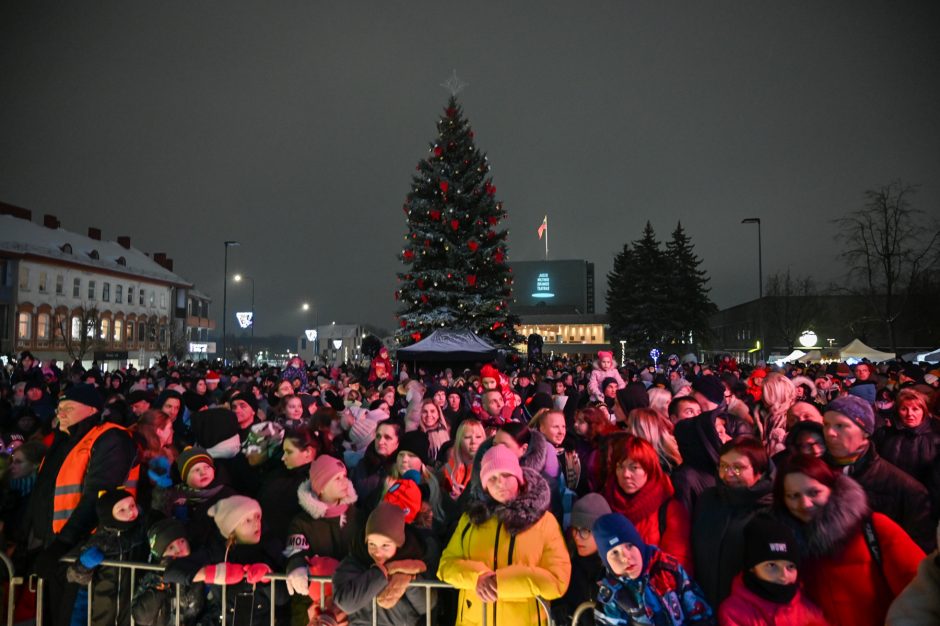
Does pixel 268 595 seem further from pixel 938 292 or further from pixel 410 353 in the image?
pixel 938 292

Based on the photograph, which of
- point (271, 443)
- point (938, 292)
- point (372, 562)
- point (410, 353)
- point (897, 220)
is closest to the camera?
point (372, 562)

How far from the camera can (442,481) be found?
15.7 feet

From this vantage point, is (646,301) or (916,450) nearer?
(916,450)

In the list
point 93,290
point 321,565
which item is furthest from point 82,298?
point 321,565

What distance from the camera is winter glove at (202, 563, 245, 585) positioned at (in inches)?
140

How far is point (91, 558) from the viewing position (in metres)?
3.78

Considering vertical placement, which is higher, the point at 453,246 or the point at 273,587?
the point at 453,246

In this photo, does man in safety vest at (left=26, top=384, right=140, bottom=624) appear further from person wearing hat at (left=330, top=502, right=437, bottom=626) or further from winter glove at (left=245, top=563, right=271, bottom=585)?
person wearing hat at (left=330, top=502, right=437, bottom=626)

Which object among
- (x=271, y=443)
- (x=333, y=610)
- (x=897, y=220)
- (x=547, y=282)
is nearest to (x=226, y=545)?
(x=333, y=610)

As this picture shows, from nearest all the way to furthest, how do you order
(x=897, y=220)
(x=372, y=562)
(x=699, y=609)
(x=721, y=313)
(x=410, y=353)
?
(x=699, y=609) < (x=372, y=562) < (x=410, y=353) < (x=897, y=220) < (x=721, y=313)

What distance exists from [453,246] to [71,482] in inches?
802

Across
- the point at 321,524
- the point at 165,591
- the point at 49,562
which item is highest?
the point at 321,524

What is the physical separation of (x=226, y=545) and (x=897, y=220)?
37973 millimetres

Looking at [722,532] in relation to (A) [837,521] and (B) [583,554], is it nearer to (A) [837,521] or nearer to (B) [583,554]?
(A) [837,521]
